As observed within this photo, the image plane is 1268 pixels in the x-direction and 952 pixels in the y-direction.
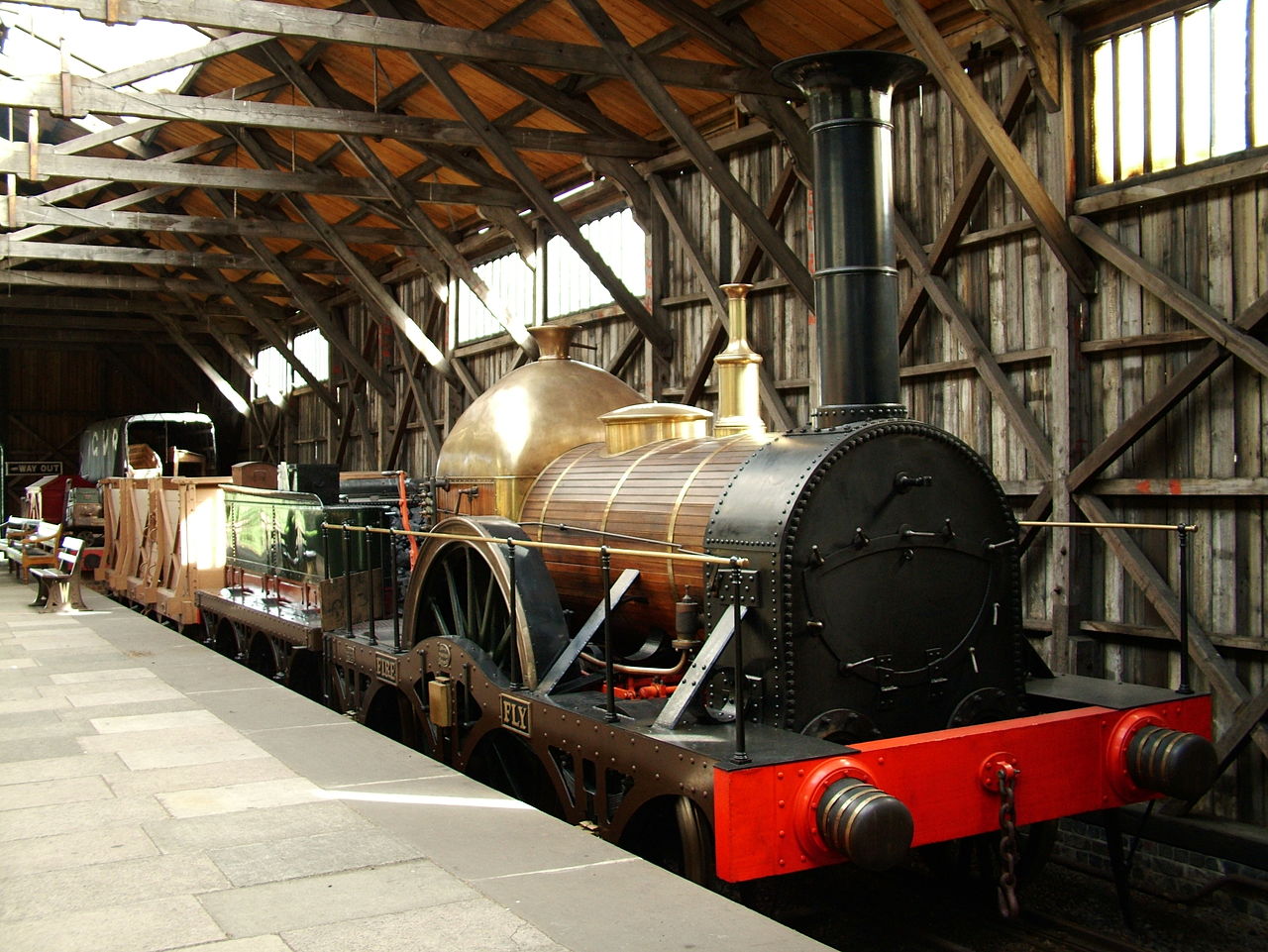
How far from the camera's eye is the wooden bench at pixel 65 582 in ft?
39.8

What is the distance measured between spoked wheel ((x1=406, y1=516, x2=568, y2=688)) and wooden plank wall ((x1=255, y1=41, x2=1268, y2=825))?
377cm

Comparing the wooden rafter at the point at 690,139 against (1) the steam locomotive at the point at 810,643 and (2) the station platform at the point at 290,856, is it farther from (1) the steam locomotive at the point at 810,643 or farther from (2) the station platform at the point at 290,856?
(2) the station platform at the point at 290,856

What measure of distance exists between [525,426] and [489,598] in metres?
1.19

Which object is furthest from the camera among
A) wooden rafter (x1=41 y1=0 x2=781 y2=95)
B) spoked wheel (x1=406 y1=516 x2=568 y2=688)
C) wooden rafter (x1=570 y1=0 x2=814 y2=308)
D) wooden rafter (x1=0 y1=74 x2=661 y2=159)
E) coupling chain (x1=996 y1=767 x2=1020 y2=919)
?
wooden rafter (x1=0 y1=74 x2=661 y2=159)

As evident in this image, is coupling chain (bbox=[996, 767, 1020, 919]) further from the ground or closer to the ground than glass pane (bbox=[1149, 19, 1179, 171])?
closer to the ground

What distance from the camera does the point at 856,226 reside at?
470 cm

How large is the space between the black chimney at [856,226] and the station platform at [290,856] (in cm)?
209

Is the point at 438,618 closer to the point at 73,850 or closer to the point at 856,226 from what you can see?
the point at 73,850

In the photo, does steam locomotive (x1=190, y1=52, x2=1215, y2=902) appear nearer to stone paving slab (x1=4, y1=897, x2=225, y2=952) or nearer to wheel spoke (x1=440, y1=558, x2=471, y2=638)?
wheel spoke (x1=440, y1=558, x2=471, y2=638)

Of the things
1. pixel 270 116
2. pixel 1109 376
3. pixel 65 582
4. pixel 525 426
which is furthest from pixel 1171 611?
pixel 65 582

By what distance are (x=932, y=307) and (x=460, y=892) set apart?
21.1 ft

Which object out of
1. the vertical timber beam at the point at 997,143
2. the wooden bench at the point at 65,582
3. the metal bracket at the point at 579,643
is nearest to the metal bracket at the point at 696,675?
the metal bracket at the point at 579,643

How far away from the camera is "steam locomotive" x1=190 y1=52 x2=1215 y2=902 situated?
4.05 meters

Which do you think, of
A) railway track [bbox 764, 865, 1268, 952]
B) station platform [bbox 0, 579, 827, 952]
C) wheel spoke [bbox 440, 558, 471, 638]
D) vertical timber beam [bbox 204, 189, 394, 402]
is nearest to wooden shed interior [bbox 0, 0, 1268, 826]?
railway track [bbox 764, 865, 1268, 952]
